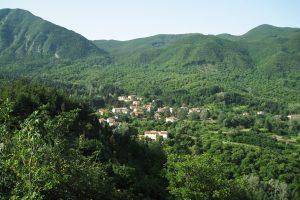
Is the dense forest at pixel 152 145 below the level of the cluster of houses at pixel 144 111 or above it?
above

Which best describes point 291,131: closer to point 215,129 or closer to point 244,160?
point 215,129

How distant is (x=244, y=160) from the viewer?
6788 centimetres

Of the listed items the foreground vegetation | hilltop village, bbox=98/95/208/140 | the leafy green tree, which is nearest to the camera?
the foreground vegetation

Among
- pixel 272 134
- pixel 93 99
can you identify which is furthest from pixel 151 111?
pixel 272 134

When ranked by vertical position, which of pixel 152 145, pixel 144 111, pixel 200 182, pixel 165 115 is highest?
pixel 200 182

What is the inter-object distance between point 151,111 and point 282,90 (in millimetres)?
80435

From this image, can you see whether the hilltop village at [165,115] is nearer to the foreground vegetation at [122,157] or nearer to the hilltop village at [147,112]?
the hilltop village at [147,112]

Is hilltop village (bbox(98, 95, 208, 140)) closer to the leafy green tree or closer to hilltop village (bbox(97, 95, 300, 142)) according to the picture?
hilltop village (bbox(97, 95, 300, 142))

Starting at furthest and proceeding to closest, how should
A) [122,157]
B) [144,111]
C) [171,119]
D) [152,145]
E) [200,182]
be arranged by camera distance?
1. [144,111]
2. [171,119]
3. [152,145]
4. [122,157]
5. [200,182]

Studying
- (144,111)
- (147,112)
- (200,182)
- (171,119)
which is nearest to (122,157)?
(200,182)

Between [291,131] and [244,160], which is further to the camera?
[291,131]

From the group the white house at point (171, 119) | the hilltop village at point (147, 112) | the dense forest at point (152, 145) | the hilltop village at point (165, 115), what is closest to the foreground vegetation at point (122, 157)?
the dense forest at point (152, 145)

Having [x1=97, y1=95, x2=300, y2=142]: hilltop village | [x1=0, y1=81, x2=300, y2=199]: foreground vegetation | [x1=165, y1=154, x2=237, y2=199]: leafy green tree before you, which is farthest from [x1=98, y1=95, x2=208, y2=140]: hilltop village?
[x1=165, y1=154, x2=237, y2=199]: leafy green tree

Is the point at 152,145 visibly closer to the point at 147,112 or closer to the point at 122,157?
the point at 122,157
